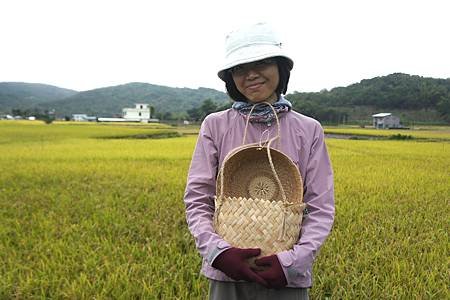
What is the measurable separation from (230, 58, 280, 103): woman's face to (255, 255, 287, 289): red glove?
56 centimetres

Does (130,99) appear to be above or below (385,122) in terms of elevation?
above

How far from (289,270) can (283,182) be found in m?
0.31

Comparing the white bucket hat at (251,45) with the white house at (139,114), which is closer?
the white bucket hat at (251,45)

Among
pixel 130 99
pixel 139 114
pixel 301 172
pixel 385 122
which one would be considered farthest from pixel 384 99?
pixel 130 99

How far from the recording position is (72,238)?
3791mm

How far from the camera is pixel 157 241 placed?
12.5 ft

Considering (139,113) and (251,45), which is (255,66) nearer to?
(251,45)

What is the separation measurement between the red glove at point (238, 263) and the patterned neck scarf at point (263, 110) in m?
0.47

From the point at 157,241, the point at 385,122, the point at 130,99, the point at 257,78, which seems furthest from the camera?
the point at 130,99

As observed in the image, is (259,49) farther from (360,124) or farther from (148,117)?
(148,117)

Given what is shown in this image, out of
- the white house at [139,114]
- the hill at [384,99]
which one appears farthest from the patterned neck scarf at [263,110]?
the white house at [139,114]

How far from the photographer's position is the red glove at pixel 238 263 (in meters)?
1.22

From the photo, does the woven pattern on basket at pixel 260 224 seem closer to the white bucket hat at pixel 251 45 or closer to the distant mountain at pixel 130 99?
the white bucket hat at pixel 251 45

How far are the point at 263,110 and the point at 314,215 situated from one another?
407 mm
